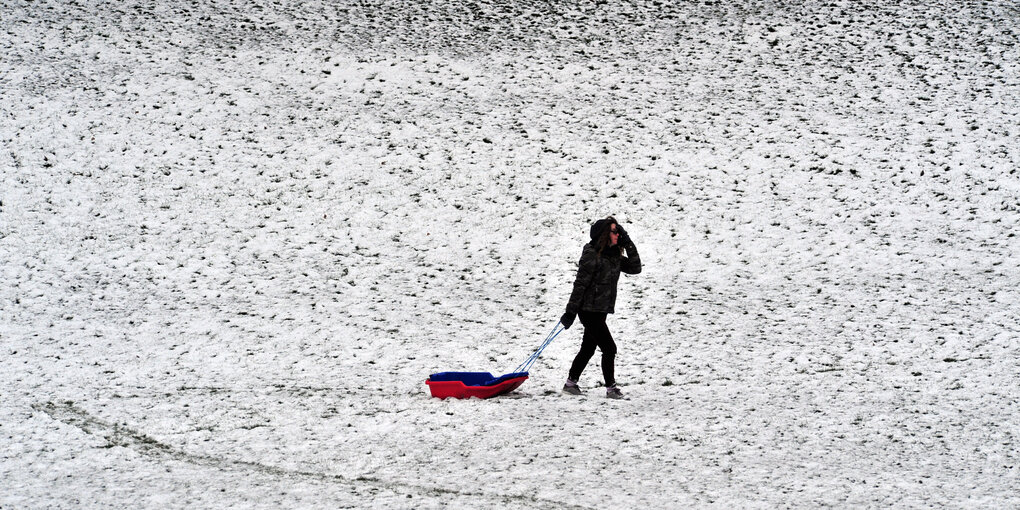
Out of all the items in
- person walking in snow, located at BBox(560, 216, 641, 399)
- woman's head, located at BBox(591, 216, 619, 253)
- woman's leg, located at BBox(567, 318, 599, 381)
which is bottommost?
woman's leg, located at BBox(567, 318, 599, 381)

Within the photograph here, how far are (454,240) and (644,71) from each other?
695 centimetres

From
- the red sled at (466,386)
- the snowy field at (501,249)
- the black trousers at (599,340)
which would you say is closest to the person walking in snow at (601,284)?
the black trousers at (599,340)

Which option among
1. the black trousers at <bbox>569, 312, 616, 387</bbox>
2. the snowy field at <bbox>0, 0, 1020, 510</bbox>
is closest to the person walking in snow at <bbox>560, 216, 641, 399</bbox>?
the black trousers at <bbox>569, 312, 616, 387</bbox>

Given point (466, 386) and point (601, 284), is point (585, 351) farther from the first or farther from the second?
point (466, 386)

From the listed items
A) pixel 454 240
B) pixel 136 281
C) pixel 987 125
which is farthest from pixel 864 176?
pixel 136 281

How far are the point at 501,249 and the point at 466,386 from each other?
15.6ft

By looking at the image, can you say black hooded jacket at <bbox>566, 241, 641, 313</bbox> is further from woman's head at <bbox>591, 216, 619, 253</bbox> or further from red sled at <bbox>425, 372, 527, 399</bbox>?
red sled at <bbox>425, 372, 527, 399</bbox>

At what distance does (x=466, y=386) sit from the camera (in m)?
8.12

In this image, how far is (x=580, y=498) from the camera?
5.76 m

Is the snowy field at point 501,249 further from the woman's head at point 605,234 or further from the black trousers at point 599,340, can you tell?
the woman's head at point 605,234

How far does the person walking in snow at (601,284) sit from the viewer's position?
800cm

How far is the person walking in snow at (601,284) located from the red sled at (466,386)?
29.8 inches

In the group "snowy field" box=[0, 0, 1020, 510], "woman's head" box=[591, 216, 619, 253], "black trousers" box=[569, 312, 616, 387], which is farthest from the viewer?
"black trousers" box=[569, 312, 616, 387]

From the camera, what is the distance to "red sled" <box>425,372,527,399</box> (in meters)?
8.12
